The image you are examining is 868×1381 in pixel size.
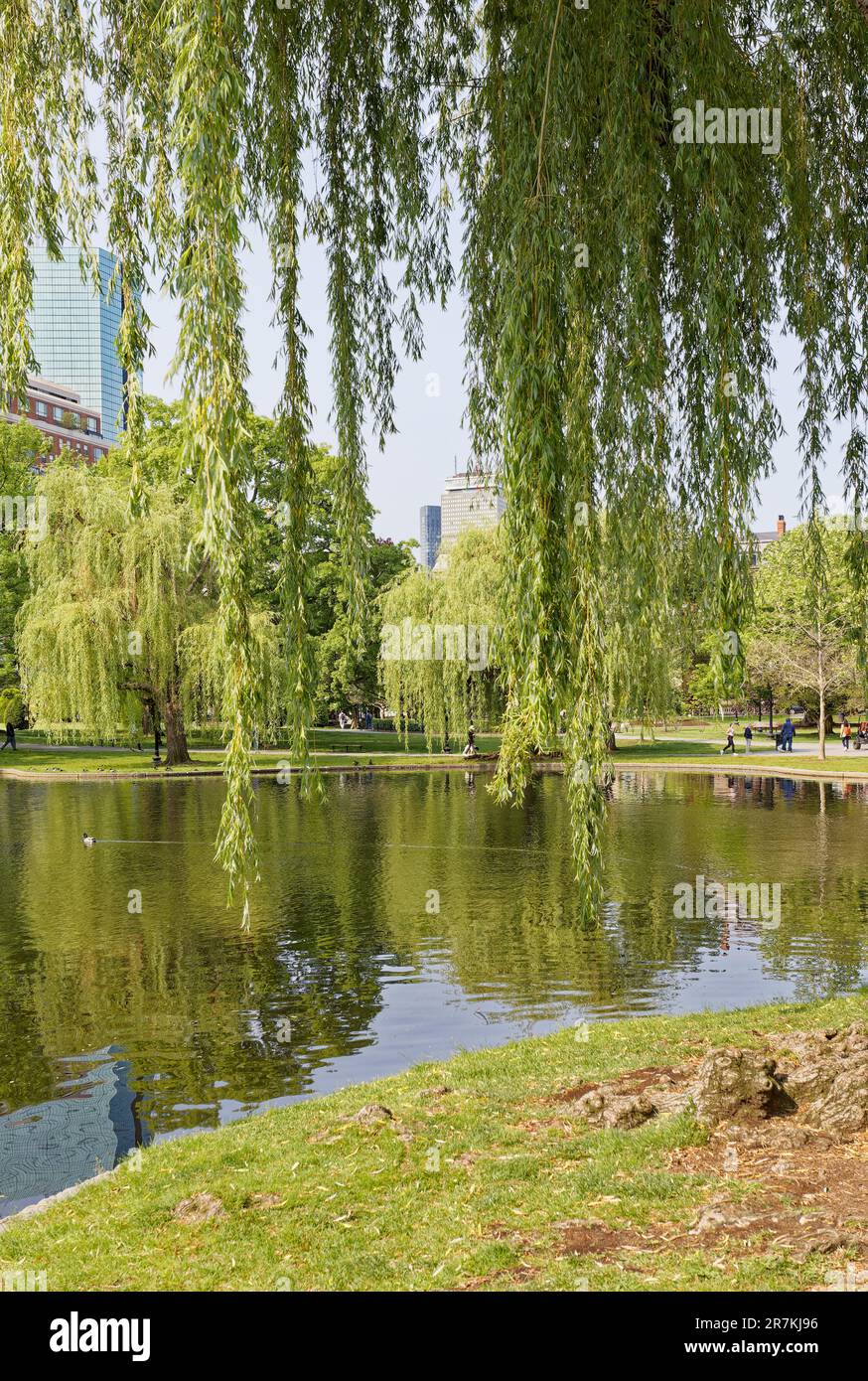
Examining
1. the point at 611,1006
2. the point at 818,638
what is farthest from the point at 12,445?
the point at 611,1006

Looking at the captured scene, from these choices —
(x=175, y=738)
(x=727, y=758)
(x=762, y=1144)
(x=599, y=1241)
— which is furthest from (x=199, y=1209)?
(x=727, y=758)

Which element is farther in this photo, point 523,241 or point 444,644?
point 444,644

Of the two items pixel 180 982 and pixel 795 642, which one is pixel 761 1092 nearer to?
pixel 180 982

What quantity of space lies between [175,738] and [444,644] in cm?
962

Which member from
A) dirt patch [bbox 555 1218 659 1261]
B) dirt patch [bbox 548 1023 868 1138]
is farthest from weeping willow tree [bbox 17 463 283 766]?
dirt patch [bbox 555 1218 659 1261]

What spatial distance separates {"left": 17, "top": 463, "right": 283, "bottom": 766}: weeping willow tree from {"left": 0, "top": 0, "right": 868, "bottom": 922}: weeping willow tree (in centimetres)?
2428

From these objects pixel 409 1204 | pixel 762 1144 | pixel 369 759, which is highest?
pixel 762 1144

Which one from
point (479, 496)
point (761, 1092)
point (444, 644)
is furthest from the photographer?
point (444, 644)

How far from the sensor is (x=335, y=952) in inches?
492

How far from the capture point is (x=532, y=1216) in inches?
188

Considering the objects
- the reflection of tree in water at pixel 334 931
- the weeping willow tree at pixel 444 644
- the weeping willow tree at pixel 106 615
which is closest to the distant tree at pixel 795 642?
the weeping willow tree at pixel 444 644

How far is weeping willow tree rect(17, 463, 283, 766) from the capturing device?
30.0m

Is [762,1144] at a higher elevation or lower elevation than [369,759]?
higher

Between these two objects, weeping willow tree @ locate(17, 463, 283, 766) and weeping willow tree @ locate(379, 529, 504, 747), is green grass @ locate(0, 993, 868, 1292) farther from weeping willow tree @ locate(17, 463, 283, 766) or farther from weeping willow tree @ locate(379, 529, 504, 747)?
weeping willow tree @ locate(379, 529, 504, 747)
